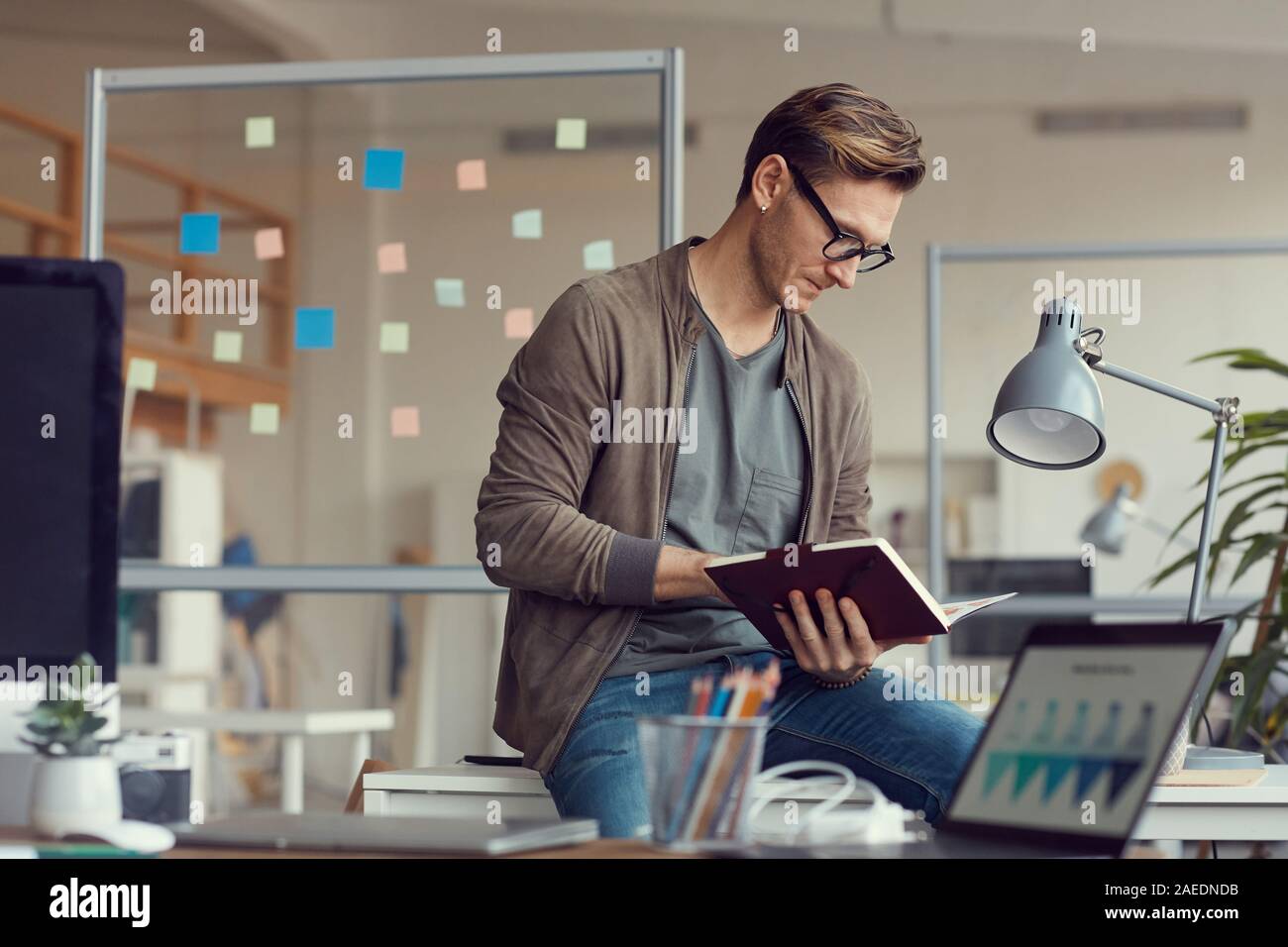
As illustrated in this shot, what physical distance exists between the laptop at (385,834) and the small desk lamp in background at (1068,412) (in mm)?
723

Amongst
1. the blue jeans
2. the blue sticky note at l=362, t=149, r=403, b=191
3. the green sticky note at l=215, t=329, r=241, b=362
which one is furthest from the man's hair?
the green sticky note at l=215, t=329, r=241, b=362

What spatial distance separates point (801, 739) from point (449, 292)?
5.39ft

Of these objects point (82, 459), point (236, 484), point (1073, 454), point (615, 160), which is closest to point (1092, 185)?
point (615, 160)

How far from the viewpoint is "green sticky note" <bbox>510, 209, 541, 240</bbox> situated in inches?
113

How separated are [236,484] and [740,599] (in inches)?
285

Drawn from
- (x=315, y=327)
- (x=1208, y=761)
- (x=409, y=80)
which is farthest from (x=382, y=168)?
(x=1208, y=761)

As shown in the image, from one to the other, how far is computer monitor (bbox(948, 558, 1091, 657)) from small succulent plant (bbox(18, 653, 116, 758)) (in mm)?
3408

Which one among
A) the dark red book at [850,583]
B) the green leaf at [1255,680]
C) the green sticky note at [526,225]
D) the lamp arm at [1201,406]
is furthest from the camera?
the green sticky note at [526,225]

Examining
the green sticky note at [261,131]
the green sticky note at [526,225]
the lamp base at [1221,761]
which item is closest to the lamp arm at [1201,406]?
the lamp base at [1221,761]

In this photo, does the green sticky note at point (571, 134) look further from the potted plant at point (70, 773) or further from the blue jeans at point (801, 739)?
the potted plant at point (70, 773)

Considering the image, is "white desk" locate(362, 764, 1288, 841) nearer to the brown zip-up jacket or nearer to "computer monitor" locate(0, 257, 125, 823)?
the brown zip-up jacket

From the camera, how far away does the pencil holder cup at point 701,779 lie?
874 mm

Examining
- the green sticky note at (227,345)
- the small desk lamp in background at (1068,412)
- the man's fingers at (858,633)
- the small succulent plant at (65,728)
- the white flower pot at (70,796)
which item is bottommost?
the white flower pot at (70,796)
